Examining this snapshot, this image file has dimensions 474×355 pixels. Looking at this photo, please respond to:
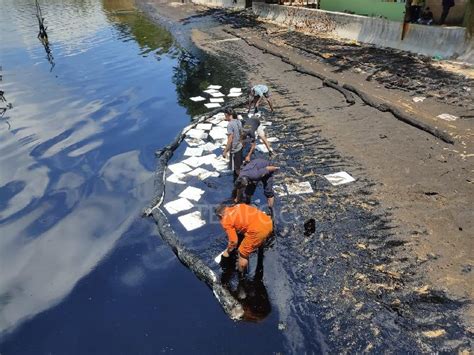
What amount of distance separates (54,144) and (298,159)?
7984 mm

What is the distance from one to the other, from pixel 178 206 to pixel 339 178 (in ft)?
12.5

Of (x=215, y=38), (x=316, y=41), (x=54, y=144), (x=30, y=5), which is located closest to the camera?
(x=54, y=144)

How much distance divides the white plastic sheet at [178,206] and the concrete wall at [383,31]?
1334 cm

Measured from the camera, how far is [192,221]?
7.72 metres

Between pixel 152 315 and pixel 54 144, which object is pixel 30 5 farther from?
pixel 152 315

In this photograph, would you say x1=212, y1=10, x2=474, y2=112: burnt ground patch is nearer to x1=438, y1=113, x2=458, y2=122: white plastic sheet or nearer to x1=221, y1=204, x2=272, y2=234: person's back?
x1=438, y1=113, x2=458, y2=122: white plastic sheet

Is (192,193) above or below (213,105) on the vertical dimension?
below

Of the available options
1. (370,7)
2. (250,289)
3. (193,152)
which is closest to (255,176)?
(250,289)

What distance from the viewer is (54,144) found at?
11.9 m

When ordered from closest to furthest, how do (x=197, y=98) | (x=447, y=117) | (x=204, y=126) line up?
(x=447, y=117) → (x=204, y=126) → (x=197, y=98)

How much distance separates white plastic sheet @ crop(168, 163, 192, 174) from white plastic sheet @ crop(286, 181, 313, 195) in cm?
283

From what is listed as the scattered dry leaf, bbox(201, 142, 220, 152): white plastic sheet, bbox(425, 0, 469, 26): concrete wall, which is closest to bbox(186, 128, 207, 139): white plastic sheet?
bbox(201, 142, 220, 152): white plastic sheet

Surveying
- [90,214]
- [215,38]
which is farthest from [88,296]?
[215,38]

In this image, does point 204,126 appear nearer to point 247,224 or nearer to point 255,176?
point 255,176
